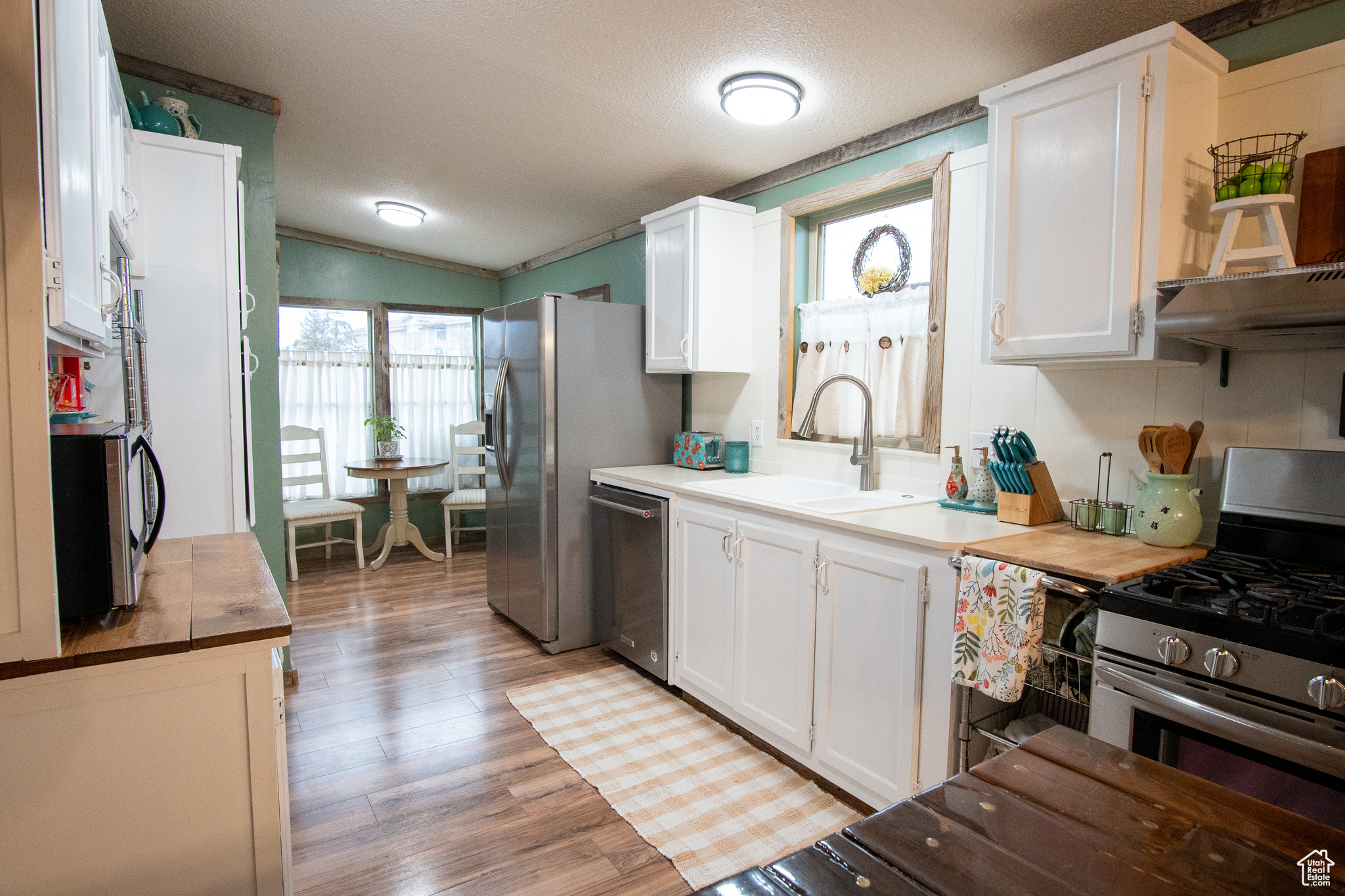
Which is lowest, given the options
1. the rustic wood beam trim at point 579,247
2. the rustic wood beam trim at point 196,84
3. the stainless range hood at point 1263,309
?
the stainless range hood at point 1263,309

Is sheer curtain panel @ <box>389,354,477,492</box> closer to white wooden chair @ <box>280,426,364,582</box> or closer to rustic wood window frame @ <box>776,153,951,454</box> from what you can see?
white wooden chair @ <box>280,426,364,582</box>

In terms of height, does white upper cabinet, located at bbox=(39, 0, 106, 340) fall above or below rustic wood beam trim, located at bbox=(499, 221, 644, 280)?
below

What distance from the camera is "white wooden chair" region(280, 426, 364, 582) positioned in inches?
185

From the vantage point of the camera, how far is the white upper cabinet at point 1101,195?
1.75m

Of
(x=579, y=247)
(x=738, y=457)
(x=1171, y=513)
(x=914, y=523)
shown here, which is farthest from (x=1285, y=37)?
(x=579, y=247)

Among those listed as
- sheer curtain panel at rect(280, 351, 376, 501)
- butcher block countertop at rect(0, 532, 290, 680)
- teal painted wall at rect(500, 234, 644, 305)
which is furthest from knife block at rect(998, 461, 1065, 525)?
sheer curtain panel at rect(280, 351, 376, 501)

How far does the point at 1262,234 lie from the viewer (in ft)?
5.59

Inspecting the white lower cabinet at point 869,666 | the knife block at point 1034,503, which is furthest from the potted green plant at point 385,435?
the knife block at point 1034,503

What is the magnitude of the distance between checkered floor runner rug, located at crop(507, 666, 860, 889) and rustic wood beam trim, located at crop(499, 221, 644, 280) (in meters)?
2.55

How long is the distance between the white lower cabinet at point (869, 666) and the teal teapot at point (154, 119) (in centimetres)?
269

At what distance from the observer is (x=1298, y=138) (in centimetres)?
163

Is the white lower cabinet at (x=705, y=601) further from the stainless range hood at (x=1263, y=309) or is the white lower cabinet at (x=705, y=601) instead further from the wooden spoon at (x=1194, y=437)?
the stainless range hood at (x=1263, y=309)

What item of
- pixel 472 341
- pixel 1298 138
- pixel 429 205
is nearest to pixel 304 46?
pixel 429 205

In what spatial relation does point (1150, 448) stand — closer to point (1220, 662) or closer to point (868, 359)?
point (1220, 662)
